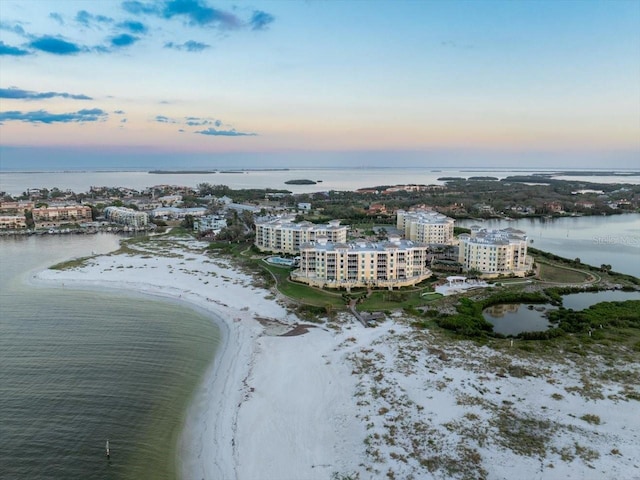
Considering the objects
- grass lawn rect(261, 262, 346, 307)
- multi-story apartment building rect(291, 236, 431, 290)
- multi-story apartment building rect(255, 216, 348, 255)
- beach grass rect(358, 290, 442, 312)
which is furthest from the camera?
multi-story apartment building rect(255, 216, 348, 255)

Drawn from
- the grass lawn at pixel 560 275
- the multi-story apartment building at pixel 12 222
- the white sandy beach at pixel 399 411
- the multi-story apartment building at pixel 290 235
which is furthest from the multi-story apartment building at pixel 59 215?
the grass lawn at pixel 560 275

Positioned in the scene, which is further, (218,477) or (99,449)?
(99,449)

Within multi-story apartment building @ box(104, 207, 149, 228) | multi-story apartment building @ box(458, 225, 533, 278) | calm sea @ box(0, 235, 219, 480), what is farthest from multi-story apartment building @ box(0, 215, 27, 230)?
multi-story apartment building @ box(458, 225, 533, 278)

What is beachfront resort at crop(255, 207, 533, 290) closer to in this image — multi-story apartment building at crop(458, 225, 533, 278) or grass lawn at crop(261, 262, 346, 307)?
multi-story apartment building at crop(458, 225, 533, 278)

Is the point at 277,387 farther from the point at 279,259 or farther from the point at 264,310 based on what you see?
the point at 279,259

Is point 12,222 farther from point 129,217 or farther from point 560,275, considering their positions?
point 560,275

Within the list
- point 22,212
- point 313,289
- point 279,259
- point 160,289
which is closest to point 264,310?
point 313,289
